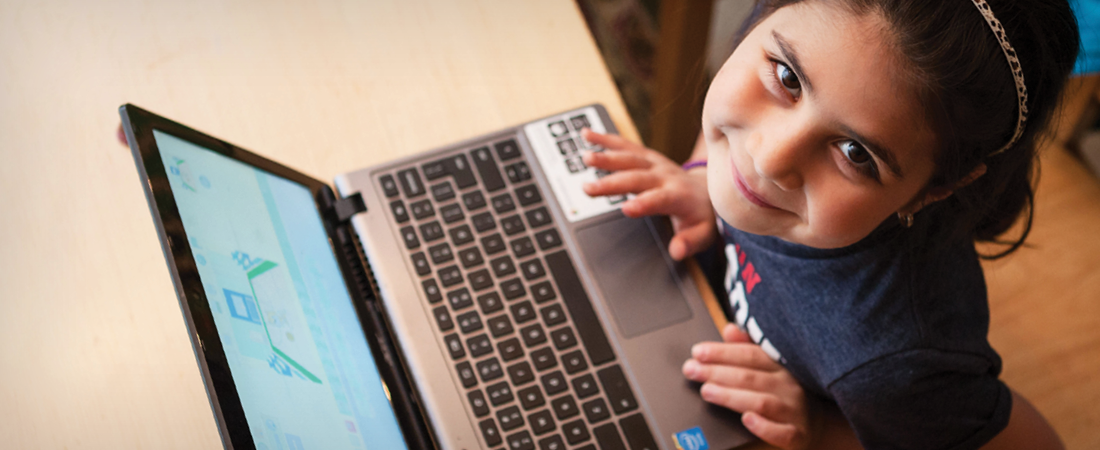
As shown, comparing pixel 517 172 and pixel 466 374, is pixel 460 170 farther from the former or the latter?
pixel 466 374

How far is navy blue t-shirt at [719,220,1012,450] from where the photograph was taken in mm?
604

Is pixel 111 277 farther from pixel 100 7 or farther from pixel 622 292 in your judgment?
pixel 622 292

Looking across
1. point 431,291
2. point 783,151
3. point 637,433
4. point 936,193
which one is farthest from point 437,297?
point 936,193

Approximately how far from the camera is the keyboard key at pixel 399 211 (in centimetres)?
67

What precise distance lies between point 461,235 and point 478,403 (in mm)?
163

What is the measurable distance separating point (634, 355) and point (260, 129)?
45 centimetres

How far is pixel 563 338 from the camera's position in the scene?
634mm

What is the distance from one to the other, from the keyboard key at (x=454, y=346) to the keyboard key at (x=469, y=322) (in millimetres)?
10

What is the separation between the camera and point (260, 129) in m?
0.73

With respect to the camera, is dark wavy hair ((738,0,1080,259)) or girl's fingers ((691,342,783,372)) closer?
dark wavy hair ((738,0,1080,259))

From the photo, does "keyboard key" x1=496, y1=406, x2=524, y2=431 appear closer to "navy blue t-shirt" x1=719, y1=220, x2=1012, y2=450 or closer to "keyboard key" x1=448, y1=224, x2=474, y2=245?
"keyboard key" x1=448, y1=224, x2=474, y2=245

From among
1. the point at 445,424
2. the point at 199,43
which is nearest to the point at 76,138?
the point at 199,43

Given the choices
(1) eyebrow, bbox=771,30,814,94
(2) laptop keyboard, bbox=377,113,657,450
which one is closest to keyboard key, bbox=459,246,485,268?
(2) laptop keyboard, bbox=377,113,657,450

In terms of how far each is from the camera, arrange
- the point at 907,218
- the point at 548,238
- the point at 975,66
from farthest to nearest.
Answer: the point at 548,238
the point at 907,218
the point at 975,66
